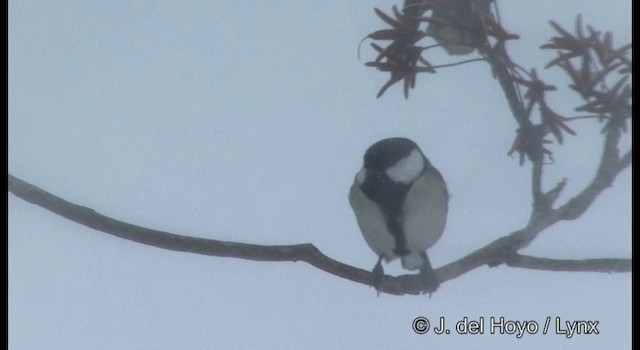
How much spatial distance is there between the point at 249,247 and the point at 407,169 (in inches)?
5.6

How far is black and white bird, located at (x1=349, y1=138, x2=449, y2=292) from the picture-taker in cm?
51

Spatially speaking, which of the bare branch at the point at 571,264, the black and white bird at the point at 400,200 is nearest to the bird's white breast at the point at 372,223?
the black and white bird at the point at 400,200

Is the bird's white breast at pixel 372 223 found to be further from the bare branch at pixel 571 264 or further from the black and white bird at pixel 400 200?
the bare branch at pixel 571 264

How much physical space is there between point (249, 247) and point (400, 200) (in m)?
0.13

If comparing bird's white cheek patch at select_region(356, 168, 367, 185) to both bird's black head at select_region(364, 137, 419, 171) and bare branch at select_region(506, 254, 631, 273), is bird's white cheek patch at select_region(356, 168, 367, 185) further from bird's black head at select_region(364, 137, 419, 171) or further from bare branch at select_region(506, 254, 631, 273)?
bare branch at select_region(506, 254, 631, 273)

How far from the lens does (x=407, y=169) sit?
0.52 meters

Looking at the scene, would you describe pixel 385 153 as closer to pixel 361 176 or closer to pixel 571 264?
pixel 361 176

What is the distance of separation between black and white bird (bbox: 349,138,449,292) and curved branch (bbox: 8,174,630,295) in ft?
0.16

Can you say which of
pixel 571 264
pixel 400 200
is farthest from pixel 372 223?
pixel 571 264

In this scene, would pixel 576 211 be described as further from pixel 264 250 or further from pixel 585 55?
pixel 264 250

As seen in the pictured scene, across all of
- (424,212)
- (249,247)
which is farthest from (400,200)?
(249,247)

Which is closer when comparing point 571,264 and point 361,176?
point 571,264

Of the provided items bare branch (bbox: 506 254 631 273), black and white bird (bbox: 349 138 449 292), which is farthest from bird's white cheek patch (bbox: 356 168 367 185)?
bare branch (bbox: 506 254 631 273)
